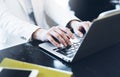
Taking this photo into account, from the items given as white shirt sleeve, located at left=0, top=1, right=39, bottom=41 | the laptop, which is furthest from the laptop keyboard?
white shirt sleeve, located at left=0, top=1, right=39, bottom=41

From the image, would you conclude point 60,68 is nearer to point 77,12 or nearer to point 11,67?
point 11,67

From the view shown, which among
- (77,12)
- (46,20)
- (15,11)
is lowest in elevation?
(77,12)

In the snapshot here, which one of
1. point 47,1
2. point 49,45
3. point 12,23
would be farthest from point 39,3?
point 49,45

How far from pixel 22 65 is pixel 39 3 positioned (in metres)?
0.69

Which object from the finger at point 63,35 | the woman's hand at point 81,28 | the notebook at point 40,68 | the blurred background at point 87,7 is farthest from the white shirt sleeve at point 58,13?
the blurred background at point 87,7

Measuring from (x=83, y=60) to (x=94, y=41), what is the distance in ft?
0.25

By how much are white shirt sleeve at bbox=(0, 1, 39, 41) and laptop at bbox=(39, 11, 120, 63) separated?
0.40 ft

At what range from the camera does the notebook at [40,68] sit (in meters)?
0.73

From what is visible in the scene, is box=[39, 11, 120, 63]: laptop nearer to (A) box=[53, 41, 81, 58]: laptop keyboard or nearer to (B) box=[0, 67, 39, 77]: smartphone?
(A) box=[53, 41, 81, 58]: laptop keyboard

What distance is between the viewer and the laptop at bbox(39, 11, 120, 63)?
2.47 feet

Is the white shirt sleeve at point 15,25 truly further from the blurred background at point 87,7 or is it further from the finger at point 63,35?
the blurred background at point 87,7

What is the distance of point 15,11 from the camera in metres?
1.38

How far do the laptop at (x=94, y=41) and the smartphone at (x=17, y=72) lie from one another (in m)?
0.15

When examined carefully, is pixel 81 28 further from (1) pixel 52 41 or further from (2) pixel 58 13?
(2) pixel 58 13
